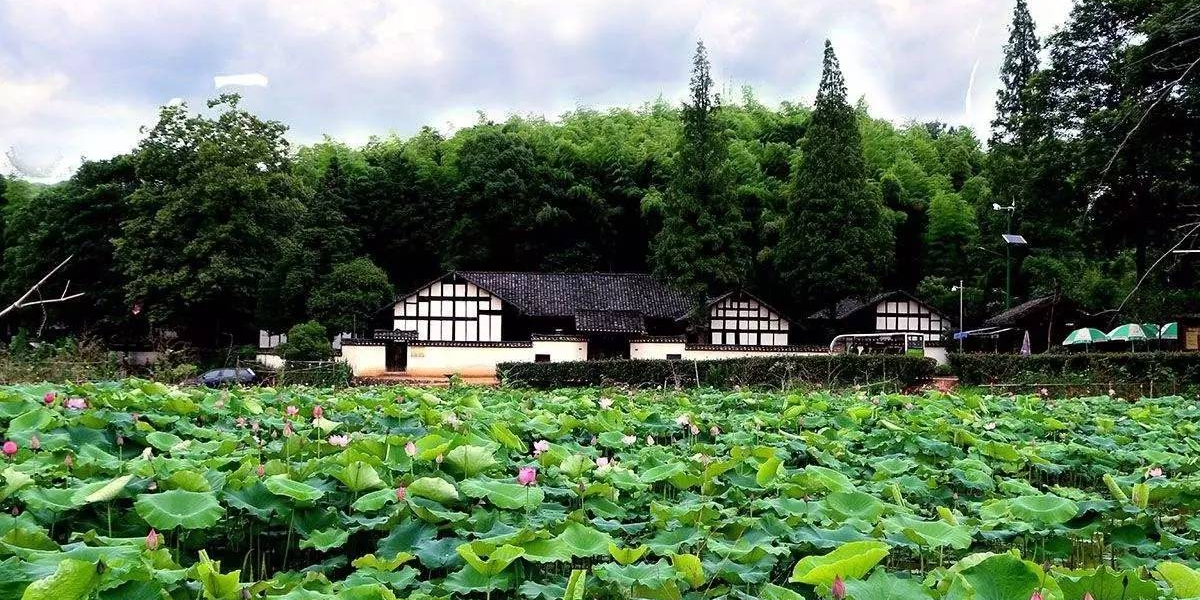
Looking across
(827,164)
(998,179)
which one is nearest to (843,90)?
(827,164)

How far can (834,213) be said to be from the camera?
29.0 metres

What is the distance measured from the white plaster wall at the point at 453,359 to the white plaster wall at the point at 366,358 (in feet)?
3.12

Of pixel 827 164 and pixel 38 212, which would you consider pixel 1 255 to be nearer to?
pixel 38 212

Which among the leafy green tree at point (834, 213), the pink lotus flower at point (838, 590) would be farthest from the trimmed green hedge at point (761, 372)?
the pink lotus flower at point (838, 590)

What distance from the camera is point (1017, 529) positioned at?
8.34 feet

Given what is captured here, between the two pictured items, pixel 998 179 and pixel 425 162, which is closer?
pixel 998 179

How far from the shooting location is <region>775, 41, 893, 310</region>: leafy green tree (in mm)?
29000

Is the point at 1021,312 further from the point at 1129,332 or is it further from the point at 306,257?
the point at 306,257

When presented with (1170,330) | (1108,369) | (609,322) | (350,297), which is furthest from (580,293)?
(1108,369)

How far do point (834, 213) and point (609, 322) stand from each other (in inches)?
304

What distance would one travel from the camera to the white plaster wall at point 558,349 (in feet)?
95.5

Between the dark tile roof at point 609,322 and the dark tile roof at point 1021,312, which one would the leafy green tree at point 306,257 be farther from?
the dark tile roof at point 1021,312

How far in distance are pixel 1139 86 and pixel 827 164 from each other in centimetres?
1089

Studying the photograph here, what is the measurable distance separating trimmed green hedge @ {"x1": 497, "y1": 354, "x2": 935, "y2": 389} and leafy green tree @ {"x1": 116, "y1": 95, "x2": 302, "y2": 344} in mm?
14713
